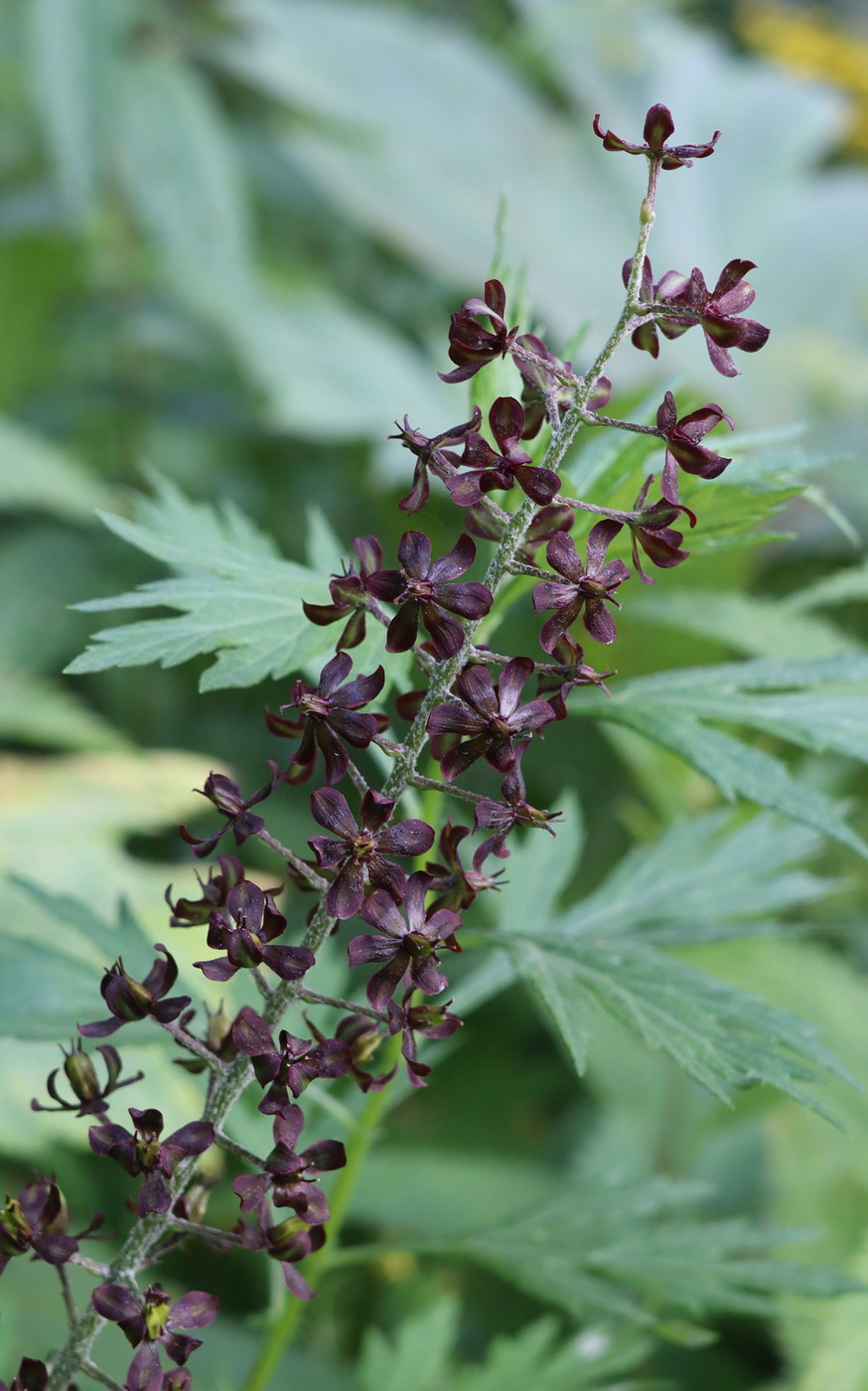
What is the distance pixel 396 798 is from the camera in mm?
648

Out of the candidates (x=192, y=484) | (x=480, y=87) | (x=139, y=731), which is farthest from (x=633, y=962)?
(x=480, y=87)

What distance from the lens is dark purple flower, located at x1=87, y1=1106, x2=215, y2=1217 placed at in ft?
2.04

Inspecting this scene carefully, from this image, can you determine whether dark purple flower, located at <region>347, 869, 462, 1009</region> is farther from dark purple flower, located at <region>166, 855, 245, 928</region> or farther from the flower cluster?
dark purple flower, located at <region>166, 855, 245, 928</region>

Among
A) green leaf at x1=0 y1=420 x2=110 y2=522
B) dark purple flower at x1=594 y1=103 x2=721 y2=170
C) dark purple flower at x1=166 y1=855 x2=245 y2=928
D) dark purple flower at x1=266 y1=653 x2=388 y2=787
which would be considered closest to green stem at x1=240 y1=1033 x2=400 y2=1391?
dark purple flower at x1=166 y1=855 x2=245 y2=928

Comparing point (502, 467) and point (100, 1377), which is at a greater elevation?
point (502, 467)

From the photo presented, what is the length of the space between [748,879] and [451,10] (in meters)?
5.55

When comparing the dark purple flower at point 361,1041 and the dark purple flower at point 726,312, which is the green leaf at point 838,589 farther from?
the dark purple flower at point 361,1041

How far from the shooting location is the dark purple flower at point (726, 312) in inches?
25.1

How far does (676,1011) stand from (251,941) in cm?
32

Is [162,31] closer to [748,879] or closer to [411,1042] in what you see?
[748,879]

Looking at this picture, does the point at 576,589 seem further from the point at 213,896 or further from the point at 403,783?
the point at 213,896

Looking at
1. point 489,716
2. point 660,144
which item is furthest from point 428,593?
point 660,144

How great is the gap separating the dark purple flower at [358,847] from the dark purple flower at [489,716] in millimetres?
40

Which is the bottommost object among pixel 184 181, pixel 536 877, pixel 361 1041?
pixel 361 1041
